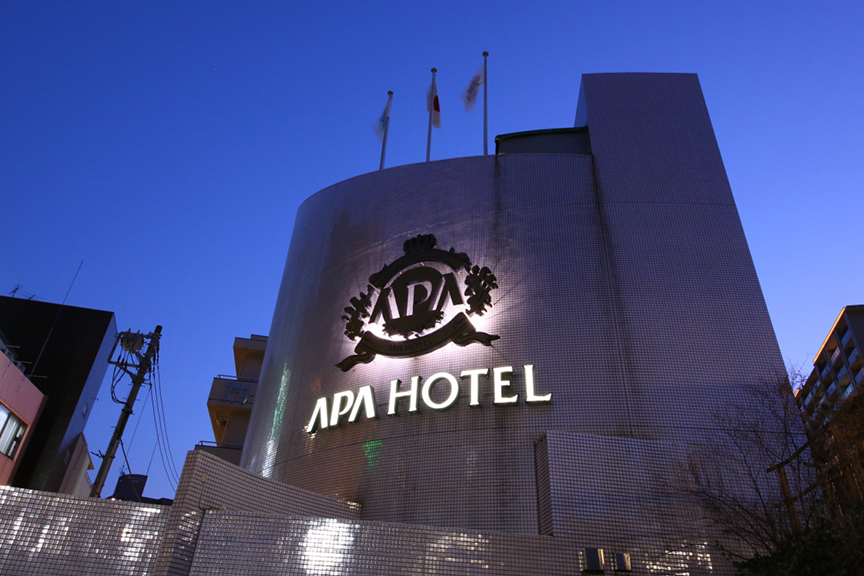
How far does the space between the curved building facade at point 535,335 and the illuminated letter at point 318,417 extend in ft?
0.24

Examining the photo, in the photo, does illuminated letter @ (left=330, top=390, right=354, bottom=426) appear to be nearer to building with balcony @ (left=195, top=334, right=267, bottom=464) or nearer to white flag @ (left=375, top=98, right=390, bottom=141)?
white flag @ (left=375, top=98, right=390, bottom=141)

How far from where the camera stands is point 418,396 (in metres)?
15.1

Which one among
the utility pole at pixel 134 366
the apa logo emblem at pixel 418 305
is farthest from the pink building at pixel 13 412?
the apa logo emblem at pixel 418 305

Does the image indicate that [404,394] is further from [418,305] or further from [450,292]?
[450,292]

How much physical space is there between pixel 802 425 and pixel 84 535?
13342 mm

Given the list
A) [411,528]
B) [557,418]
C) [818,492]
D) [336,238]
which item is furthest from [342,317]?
[818,492]

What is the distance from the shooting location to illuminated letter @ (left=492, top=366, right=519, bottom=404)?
14.2 metres

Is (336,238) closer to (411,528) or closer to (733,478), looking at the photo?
(411,528)

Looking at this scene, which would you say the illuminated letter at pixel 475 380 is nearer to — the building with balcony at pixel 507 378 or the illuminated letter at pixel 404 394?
Result: the building with balcony at pixel 507 378

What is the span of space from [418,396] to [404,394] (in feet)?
1.19

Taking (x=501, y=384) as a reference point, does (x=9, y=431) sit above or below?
above

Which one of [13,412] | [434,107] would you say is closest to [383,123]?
[434,107]

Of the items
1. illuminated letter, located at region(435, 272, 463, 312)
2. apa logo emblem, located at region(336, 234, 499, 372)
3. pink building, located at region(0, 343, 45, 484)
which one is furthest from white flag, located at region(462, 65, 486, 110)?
pink building, located at region(0, 343, 45, 484)

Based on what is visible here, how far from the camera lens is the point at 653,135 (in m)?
18.5
